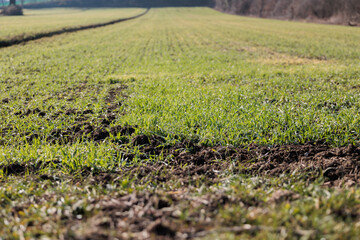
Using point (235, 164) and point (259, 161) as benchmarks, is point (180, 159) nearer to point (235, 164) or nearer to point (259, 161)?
point (235, 164)

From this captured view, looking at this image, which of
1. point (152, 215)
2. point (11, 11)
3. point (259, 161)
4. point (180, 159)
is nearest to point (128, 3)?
point (11, 11)

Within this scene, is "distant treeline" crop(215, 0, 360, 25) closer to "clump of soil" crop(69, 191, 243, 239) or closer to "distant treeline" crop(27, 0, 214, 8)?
"distant treeline" crop(27, 0, 214, 8)

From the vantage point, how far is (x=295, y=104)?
6391 millimetres

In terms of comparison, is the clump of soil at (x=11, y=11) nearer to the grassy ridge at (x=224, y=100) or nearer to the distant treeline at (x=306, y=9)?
the distant treeline at (x=306, y=9)

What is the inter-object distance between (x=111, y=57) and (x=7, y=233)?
1426cm

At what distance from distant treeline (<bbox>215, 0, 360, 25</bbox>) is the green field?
132ft

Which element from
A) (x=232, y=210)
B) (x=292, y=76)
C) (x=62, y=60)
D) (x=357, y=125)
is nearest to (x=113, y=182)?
(x=232, y=210)

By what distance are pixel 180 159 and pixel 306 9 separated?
56405 millimetres

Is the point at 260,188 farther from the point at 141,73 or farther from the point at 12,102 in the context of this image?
the point at 141,73

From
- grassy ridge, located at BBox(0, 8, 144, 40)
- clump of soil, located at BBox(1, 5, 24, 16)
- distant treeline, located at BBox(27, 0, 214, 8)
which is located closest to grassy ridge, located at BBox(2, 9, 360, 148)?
grassy ridge, located at BBox(0, 8, 144, 40)

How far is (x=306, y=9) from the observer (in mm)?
50906

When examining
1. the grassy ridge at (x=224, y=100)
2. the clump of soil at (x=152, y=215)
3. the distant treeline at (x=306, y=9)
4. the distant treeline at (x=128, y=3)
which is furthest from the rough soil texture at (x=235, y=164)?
the distant treeline at (x=128, y=3)

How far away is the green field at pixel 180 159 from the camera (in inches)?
90.4

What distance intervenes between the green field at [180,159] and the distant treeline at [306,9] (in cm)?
4034
